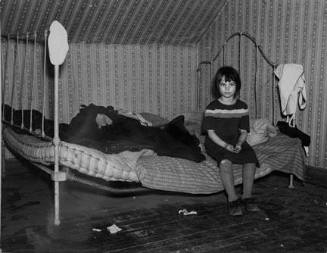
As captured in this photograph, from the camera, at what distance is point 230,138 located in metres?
3.29

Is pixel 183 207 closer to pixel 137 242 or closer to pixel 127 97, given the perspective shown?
Result: pixel 137 242

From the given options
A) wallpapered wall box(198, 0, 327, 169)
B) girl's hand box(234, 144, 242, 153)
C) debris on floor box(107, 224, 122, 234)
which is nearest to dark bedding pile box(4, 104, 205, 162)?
girl's hand box(234, 144, 242, 153)

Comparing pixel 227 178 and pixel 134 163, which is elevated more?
pixel 134 163

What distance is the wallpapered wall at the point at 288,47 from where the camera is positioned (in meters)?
4.01

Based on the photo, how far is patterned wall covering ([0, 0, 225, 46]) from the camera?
13.6ft

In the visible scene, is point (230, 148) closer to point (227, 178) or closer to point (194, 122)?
point (227, 178)

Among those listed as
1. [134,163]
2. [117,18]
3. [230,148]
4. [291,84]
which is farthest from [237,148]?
[117,18]

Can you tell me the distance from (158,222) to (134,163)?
43 centimetres

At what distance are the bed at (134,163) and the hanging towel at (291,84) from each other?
0.35 meters

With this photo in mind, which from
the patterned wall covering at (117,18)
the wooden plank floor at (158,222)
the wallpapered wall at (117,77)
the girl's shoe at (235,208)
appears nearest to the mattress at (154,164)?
the girl's shoe at (235,208)

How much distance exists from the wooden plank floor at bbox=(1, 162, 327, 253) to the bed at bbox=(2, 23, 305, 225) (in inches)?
8.5

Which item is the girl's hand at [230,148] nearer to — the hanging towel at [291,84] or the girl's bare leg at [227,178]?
the girl's bare leg at [227,178]

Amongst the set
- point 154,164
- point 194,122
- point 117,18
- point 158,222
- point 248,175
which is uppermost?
point 117,18

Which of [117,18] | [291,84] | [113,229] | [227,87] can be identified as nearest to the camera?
[113,229]
